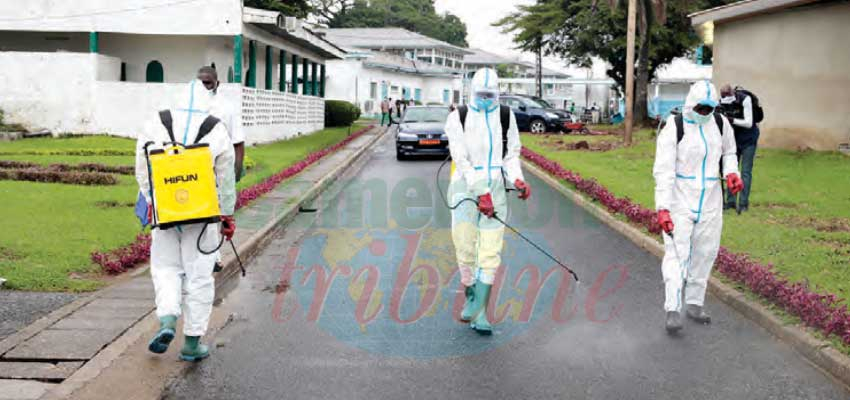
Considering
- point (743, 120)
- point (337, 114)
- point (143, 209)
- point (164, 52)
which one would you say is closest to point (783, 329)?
point (143, 209)

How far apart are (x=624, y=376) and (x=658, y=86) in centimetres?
4839

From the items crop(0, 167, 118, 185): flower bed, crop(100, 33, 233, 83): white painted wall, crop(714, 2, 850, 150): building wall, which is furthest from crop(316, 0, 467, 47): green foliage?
crop(0, 167, 118, 185): flower bed

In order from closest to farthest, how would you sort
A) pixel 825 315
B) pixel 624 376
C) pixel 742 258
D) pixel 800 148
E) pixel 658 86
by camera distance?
pixel 624 376 < pixel 825 315 < pixel 742 258 < pixel 800 148 < pixel 658 86

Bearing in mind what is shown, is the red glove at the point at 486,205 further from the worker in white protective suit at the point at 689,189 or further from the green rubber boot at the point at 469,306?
the worker in white protective suit at the point at 689,189

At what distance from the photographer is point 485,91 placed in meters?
6.62

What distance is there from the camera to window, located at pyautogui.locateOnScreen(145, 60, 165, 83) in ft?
87.7

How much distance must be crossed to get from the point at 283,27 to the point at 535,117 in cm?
1397

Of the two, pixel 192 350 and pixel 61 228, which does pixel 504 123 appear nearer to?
pixel 192 350

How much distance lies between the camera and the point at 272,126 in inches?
1094

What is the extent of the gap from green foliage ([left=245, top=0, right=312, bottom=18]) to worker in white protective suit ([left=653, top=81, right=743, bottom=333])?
3155 centimetres

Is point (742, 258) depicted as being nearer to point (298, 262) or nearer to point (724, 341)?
point (724, 341)

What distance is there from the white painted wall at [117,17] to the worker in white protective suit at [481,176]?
18.6m

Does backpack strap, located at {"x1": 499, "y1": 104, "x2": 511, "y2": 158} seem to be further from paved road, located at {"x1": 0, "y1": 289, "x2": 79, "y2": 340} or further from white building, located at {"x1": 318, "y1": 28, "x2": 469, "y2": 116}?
white building, located at {"x1": 318, "y1": 28, "x2": 469, "y2": 116}

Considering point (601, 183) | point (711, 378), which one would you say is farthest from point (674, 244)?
point (601, 183)
